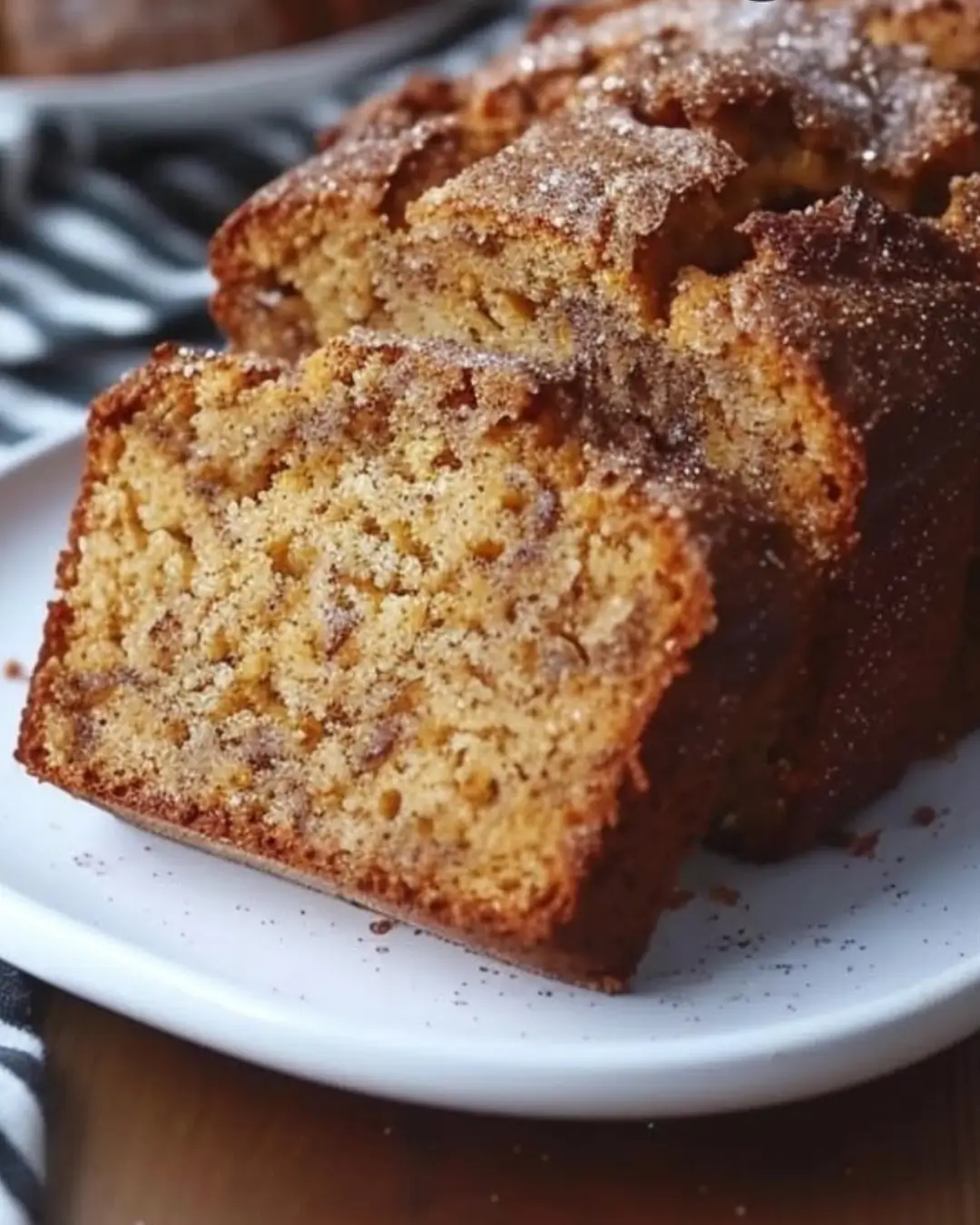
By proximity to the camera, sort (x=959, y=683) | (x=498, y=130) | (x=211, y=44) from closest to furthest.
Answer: (x=959, y=683) → (x=498, y=130) → (x=211, y=44)

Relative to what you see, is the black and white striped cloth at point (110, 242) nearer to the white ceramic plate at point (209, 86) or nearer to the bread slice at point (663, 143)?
the white ceramic plate at point (209, 86)

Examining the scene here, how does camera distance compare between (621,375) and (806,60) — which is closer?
(621,375)

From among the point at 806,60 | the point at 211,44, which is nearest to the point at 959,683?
the point at 806,60

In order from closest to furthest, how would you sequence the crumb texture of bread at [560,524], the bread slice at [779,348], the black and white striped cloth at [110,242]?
the crumb texture of bread at [560,524], the bread slice at [779,348], the black and white striped cloth at [110,242]

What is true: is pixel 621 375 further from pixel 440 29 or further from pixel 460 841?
pixel 440 29

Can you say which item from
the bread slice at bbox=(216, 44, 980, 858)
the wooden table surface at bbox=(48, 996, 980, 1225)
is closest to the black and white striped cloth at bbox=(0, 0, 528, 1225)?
the bread slice at bbox=(216, 44, 980, 858)

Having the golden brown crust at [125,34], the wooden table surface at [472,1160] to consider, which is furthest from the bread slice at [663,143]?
the golden brown crust at [125,34]
